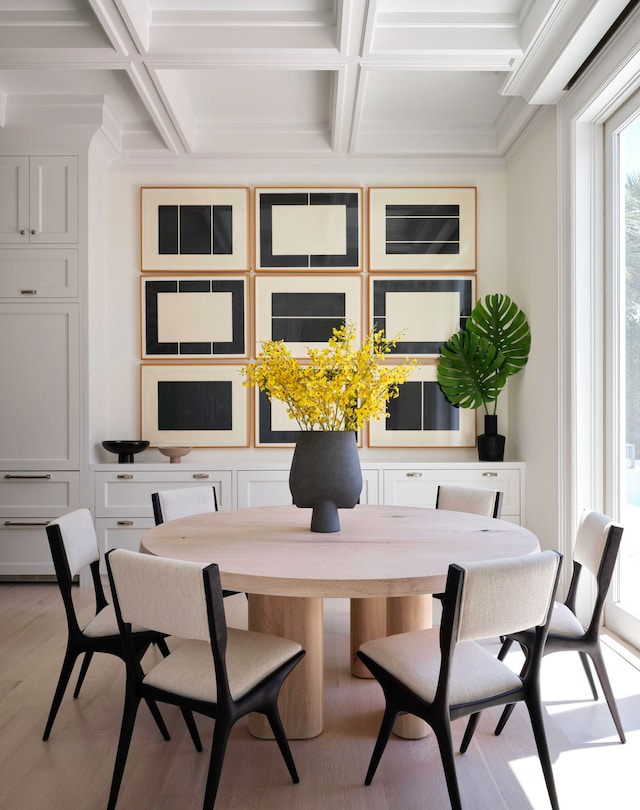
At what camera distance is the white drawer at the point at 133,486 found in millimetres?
4223

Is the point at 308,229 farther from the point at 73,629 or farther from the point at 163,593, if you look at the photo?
the point at 163,593

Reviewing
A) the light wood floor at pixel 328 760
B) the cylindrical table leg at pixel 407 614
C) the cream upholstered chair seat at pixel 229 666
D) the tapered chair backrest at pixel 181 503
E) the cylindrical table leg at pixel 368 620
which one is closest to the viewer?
the cream upholstered chair seat at pixel 229 666

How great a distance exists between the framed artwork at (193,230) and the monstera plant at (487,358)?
5.33 ft

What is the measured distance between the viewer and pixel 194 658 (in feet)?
6.28

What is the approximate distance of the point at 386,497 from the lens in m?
4.24

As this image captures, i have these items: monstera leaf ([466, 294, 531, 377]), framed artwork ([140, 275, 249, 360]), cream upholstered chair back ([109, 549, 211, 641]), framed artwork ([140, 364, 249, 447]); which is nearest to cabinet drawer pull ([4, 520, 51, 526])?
framed artwork ([140, 364, 249, 447])

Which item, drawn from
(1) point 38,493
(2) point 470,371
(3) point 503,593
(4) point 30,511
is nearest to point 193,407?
(1) point 38,493

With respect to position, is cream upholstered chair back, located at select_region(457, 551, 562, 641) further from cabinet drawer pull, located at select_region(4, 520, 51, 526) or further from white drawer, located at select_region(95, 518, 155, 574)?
cabinet drawer pull, located at select_region(4, 520, 51, 526)

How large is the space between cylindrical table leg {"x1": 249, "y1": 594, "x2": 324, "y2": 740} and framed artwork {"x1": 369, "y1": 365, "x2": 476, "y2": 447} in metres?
2.45

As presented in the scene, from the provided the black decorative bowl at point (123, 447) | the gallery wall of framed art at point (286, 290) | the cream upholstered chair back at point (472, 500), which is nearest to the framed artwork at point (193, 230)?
the gallery wall of framed art at point (286, 290)

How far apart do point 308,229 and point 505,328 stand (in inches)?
61.3

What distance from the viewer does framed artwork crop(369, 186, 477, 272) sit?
15.3 ft

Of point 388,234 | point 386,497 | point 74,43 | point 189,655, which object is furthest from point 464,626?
point 388,234

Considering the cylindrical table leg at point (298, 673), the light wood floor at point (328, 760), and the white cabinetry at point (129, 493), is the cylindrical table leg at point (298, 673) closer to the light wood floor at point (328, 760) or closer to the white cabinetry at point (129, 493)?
the light wood floor at point (328, 760)
